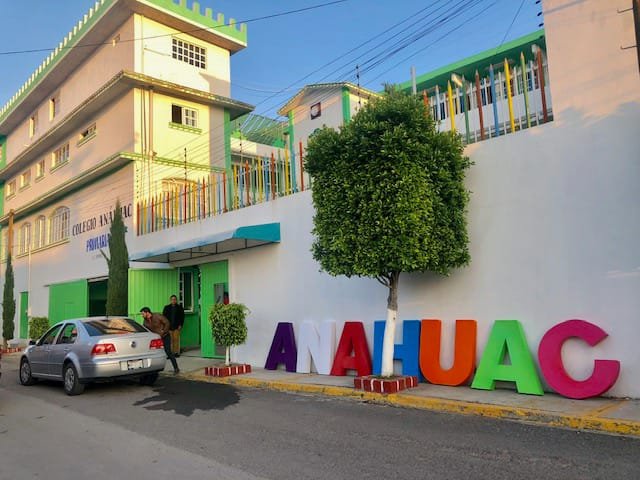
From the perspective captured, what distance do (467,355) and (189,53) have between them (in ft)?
57.4

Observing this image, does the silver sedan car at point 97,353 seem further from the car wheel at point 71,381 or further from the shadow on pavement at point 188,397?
the shadow on pavement at point 188,397

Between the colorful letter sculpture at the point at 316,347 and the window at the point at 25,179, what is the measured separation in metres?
23.0

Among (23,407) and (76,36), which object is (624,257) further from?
(76,36)

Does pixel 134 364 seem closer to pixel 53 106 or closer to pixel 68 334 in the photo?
pixel 68 334

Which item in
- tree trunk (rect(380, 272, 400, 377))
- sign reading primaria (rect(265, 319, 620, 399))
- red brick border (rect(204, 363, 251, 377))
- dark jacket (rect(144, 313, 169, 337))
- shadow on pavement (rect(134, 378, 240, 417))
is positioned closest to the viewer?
sign reading primaria (rect(265, 319, 620, 399))

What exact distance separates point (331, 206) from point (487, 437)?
442cm

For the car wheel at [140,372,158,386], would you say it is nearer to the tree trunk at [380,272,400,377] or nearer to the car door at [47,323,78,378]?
the car door at [47,323,78,378]

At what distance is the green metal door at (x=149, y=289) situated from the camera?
16.8 m

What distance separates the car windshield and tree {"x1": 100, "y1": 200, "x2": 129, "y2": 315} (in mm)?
6208

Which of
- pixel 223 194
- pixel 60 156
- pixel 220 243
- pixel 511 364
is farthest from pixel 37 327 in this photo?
pixel 511 364

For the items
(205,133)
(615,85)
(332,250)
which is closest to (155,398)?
(332,250)

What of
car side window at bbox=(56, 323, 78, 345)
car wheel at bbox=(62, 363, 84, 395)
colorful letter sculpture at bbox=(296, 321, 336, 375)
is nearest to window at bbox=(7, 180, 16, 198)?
car side window at bbox=(56, 323, 78, 345)

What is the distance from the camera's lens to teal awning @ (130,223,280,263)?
39.3 feet

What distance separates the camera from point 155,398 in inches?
370
